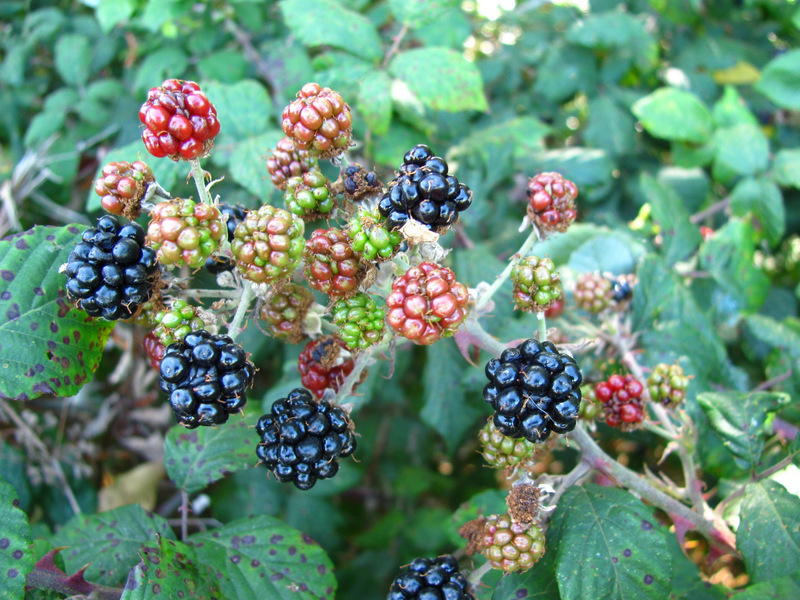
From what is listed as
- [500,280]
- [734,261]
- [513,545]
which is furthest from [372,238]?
[734,261]

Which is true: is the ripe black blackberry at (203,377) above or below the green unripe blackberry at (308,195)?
below

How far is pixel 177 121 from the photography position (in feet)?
3.61

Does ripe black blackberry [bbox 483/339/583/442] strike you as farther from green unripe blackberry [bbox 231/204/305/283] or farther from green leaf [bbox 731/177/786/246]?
green leaf [bbox 731/177/786/246]

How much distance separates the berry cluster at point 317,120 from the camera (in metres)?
1.17

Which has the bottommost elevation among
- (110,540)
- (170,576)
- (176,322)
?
(110,540)

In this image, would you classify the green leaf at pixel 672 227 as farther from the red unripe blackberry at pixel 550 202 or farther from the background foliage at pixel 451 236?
the red unripe blackberry at pixel 550 202

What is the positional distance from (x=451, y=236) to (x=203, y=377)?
4.11 ft

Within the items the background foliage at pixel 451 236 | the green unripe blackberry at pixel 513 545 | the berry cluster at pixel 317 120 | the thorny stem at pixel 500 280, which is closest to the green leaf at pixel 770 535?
the background foliage at pixel 451 236

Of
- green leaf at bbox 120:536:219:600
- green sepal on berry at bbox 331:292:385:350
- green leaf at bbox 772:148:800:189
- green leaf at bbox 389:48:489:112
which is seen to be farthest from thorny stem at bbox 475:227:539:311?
green leaf at bbox 772:148:800:189

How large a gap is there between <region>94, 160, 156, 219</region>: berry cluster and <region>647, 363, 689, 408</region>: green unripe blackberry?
145cm

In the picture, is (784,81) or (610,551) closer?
(610,551)

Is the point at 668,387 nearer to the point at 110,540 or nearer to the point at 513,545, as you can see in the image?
the point at 513,545

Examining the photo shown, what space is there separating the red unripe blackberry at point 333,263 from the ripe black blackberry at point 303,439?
0.28 metres

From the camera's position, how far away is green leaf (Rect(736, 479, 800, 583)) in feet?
4.23
